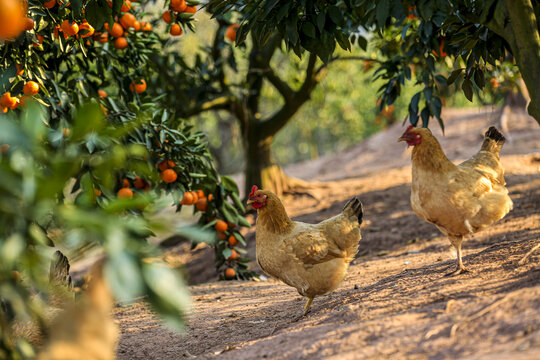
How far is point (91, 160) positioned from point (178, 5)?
1775 mm

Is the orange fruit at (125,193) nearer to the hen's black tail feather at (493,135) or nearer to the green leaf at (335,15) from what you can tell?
the green leaf at (335,15)

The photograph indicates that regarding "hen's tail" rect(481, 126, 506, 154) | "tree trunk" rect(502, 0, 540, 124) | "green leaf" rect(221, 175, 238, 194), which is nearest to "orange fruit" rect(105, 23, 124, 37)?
"green leaf" rect(221, 175, 238, 194)

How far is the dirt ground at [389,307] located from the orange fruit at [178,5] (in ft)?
8.04

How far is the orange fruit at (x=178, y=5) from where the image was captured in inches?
175

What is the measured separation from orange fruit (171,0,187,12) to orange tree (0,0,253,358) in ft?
0.14

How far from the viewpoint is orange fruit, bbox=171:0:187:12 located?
445 centimetres

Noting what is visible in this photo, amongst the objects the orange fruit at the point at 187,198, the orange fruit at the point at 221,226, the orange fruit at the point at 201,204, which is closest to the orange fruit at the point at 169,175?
the orange fruit at the point at 187,198

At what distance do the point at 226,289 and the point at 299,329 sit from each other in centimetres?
234

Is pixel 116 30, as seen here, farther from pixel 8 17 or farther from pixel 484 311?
pixel 484 311

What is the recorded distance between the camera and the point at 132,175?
4707 millimetres

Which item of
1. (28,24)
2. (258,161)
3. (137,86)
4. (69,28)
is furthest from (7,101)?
(258,161)

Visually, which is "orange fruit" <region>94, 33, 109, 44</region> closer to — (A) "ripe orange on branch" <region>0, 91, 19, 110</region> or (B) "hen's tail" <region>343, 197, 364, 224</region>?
(A) "ripe orange on branch" <region>0, 91, 19, 110</region>

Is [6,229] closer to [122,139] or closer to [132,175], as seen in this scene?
[122,139]

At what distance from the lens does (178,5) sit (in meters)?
4.46
